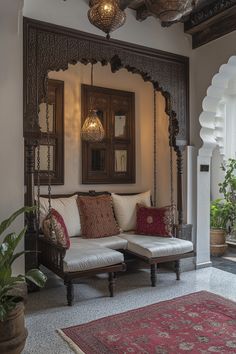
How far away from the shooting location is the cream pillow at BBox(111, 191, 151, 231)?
440 cm

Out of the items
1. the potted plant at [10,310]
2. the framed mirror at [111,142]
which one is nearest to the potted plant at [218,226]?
the framed mirror at [111,142]

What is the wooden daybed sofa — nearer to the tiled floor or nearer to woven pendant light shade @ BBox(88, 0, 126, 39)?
the tiled floor

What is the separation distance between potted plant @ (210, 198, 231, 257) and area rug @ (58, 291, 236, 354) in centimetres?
197

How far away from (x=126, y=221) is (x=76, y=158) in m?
1.09

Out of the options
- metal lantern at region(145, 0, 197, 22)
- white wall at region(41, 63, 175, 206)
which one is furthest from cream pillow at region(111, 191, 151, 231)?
metal lantern at region(145, 0, 197, 22)

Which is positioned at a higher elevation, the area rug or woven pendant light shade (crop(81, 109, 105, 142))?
woven pendant light shade (crop(81, 109, 105, 142))

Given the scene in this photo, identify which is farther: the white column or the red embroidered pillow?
the white column

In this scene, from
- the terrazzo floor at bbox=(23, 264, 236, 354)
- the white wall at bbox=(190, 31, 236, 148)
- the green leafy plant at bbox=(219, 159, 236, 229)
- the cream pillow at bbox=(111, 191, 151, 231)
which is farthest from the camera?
the green leafy plant at bbox=(219, 159, 236, 229)

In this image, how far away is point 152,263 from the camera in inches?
140

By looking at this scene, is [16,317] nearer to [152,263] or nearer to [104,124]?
[152,263]

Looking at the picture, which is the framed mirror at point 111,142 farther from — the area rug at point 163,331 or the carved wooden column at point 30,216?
the area rug at point 163,331

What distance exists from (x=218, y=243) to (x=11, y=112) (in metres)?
3.63

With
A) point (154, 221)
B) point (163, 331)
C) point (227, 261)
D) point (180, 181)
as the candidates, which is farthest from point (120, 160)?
point (163, 331)

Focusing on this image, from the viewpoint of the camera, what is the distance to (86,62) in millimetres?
3619
